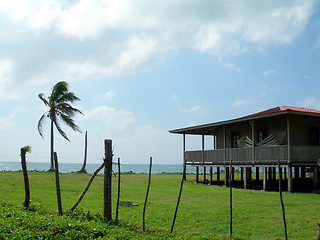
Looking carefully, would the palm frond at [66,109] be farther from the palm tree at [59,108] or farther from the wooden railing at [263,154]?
the wooden railing at [263,154]

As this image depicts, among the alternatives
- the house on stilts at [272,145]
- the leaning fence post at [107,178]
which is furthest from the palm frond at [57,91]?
the leaning fence post at [107,178]

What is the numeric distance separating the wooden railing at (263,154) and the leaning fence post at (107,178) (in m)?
12.2

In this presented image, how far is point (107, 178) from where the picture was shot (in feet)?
29.1

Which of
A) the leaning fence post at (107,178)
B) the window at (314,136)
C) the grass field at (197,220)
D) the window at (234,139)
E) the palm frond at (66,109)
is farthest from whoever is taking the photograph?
the palm frond at (66,109)

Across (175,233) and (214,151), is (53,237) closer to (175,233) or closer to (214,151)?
(175,233)

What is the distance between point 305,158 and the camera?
19031mm

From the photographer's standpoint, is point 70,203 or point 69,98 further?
point 69,98

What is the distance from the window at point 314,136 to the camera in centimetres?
2145

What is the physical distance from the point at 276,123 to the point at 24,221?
1757 centimetres

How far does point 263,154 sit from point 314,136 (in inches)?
165

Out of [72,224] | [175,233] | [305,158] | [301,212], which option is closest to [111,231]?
[72,224]

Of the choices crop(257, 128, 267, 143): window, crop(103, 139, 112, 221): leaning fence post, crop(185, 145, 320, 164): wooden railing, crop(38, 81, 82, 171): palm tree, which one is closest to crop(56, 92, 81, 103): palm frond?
crop(38, 81, 82, 171): palm tree

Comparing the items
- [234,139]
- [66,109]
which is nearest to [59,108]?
[66,109]

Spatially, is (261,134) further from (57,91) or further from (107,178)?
(57,91)
